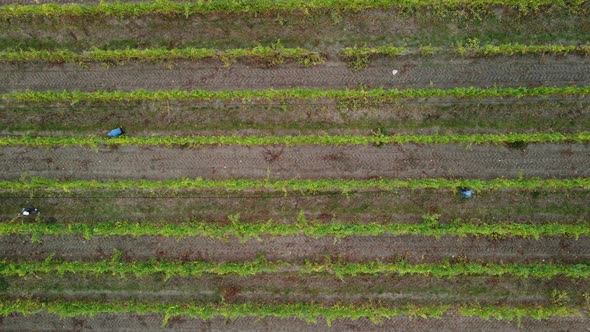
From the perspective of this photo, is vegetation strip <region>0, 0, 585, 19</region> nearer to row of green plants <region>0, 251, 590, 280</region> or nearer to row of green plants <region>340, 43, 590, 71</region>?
row of green plants <region>340, 43, 590, 71</region>

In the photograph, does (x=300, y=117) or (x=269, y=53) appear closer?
(x=269, y=53)

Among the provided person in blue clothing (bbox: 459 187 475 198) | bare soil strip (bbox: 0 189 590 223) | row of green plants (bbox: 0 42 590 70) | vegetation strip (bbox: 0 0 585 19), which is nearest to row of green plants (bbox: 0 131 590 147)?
person in blue clothing (bbox: 459 187 475 198)

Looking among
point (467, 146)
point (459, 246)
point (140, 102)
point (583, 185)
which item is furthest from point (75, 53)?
point (583, 185)

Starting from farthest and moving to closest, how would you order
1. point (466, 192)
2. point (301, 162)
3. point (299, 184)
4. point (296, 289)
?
point (296, 289) < point (301, 162) < point (299, 184) < point (466, 192)

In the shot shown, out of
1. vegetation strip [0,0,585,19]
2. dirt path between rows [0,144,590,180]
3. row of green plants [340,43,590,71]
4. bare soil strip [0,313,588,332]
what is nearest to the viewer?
row of green plants [340,43,590,71]

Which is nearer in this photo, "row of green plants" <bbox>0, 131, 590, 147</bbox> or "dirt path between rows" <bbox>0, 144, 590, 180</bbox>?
"row of green plants" <bbox>0, 131, 590, 147</bbox>

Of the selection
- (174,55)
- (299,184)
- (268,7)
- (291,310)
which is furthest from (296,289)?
(268,7)

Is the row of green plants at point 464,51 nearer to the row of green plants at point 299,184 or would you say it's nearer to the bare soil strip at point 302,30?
the bare soil strip at point 302,30

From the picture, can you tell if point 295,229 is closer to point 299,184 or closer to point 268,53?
point 299,184
